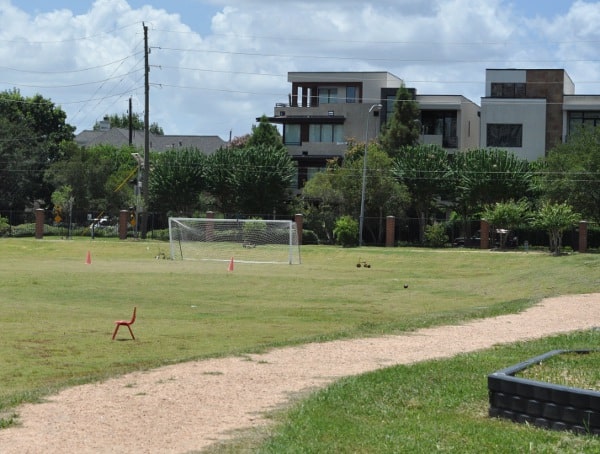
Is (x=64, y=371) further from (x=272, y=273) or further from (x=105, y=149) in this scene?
(x=105, y=149)

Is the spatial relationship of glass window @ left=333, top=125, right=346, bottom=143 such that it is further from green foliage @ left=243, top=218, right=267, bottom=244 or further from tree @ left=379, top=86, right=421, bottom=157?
green foliage @ left=243, top=218, right=267, bottom=244

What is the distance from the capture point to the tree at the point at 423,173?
2876 inches

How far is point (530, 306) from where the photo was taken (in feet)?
81.6

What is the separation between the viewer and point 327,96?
95125 mm

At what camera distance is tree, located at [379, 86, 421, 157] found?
8325cm

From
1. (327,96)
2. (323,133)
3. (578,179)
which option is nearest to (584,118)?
(578,179)

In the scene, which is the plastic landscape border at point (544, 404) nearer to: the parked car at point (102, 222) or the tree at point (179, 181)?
the parked car at point (102, 222)

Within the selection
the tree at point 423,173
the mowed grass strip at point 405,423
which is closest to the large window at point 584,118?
the tree at point 423,173

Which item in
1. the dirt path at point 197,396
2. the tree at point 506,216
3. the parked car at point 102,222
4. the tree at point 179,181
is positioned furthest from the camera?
the tree at point 179,181

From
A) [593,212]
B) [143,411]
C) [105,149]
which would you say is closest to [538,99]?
[593,212]

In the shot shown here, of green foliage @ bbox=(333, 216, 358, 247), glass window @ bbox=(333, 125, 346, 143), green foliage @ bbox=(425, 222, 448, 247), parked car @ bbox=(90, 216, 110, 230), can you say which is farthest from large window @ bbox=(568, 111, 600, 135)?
parked car @ bbox=(90, 216, 110, 230)

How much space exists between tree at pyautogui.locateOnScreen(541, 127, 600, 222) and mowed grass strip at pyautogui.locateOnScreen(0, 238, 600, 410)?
8.85 metres

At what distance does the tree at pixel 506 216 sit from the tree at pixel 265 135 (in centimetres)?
3285

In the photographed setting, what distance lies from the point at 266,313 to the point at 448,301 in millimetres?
7590
